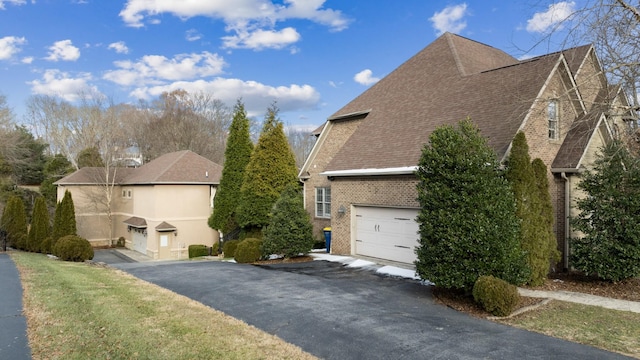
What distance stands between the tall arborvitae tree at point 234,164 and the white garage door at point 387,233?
10730 mm

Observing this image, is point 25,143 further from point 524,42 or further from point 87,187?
point 524,42

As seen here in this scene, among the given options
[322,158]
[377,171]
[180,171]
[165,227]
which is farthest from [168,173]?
[377,171]


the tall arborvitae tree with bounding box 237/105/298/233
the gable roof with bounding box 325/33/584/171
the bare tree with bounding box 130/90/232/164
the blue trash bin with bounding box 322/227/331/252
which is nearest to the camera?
the gable roof with bounding box 325/33/584/171

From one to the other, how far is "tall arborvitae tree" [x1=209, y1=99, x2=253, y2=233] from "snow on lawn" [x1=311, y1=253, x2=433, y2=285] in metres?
8.97

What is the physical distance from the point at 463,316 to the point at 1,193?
130 ft

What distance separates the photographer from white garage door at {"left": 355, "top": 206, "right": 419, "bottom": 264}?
1323 cm

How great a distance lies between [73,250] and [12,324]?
10.9 meters

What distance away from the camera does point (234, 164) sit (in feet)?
79.0

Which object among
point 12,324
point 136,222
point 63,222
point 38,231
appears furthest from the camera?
point 136,222

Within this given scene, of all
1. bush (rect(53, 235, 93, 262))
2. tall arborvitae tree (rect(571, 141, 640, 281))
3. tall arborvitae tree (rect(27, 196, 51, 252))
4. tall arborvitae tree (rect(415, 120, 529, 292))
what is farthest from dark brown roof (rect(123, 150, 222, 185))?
tall arborvitae tree (rect(571, 141, 640, 281))

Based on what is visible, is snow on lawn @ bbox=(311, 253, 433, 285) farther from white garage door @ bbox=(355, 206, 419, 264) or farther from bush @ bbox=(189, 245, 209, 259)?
bush @ bbox=(189, 245, 209, 259)

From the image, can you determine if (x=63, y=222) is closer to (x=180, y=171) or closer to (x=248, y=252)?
(x=180, y=171)

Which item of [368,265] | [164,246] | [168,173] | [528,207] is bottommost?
[164,246]

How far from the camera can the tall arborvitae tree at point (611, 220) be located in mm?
10383
